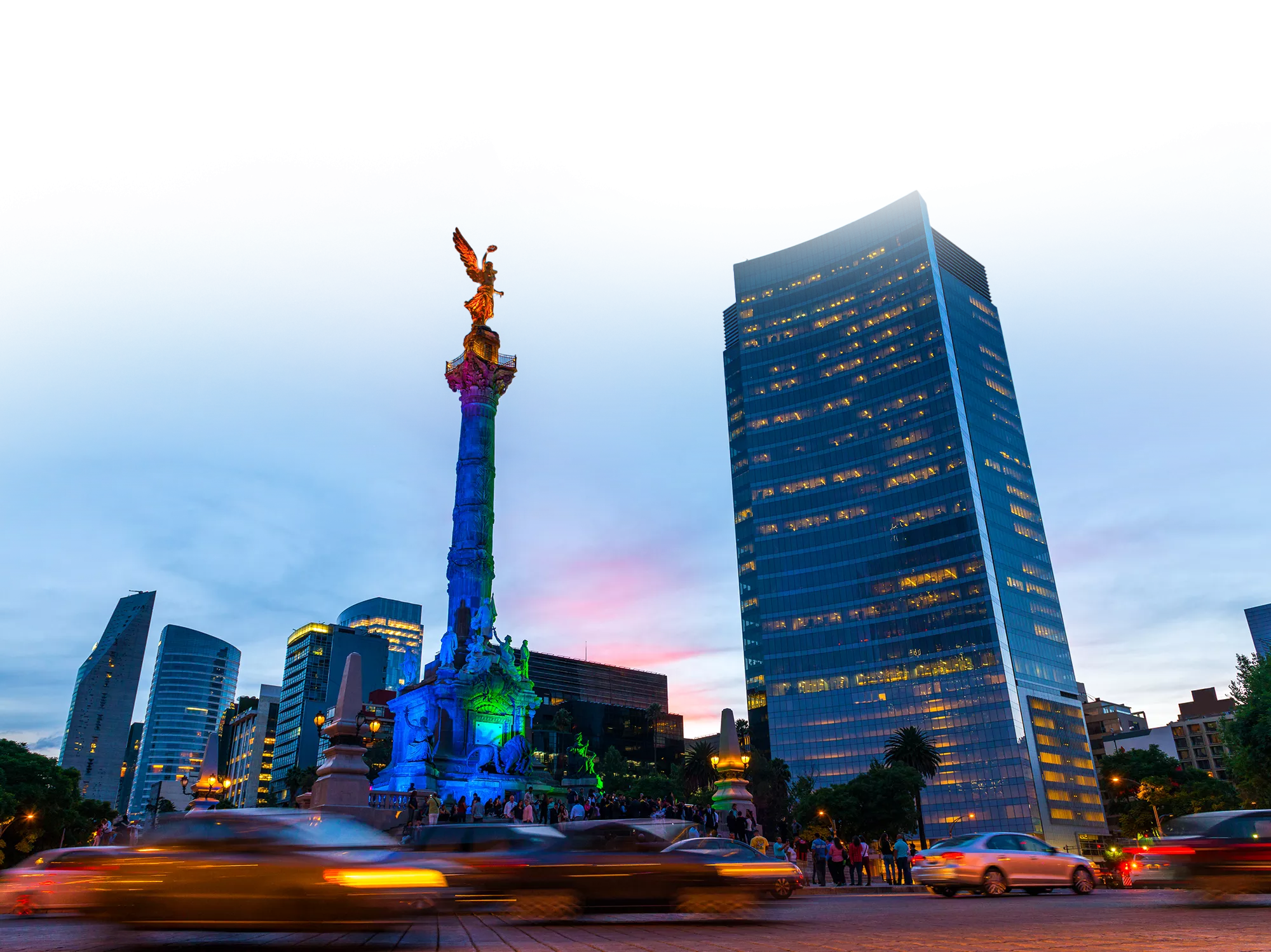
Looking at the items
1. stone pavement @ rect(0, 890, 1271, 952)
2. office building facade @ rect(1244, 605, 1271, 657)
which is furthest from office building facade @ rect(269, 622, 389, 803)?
office building facade @ rect(1244, 605, 1271, 657)

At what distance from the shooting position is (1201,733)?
141125 millimetres

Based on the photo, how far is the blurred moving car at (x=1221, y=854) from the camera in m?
12.9

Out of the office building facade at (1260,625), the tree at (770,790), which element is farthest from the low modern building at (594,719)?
the office building facade at (1260,625)

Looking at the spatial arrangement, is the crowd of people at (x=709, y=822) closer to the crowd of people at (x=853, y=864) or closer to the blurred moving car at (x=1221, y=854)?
the crowd of people at (x=853, y=864)

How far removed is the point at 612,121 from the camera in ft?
9.37

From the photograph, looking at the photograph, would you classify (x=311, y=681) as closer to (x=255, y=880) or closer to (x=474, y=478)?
(x=474, y=478)

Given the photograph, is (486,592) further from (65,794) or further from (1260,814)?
(1260,814)

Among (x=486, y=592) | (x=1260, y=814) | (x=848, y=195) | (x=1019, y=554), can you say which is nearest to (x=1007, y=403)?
(x=1019, y=554)

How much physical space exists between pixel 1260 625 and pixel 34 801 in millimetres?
217486

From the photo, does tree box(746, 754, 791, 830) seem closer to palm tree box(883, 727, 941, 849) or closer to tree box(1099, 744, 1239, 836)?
palm tree box(883, 727, 941, 849)

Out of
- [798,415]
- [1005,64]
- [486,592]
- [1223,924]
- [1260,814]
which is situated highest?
[798,415]

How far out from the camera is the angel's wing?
7612 centimetres

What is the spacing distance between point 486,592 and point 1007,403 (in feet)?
320

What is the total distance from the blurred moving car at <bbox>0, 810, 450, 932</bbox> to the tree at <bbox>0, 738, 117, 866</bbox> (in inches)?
2391
